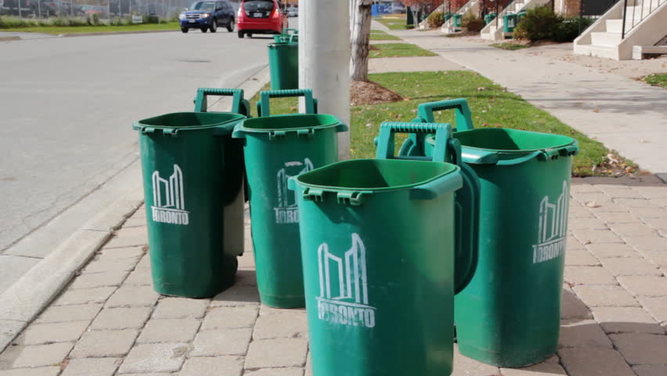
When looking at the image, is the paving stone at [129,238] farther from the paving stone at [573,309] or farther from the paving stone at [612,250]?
the paving stone at [612,250]

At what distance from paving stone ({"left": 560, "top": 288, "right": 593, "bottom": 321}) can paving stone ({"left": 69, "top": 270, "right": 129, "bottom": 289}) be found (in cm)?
267

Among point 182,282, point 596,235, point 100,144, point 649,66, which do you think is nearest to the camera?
point 182,282

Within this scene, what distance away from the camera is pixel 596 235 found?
19.1 feet

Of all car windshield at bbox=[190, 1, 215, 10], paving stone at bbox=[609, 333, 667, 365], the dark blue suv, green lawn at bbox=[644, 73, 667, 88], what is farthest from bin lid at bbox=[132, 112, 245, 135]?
car windshield at bbox=[190, 1, 215, 10]

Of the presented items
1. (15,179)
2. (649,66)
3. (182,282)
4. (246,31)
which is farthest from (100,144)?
(246,31)

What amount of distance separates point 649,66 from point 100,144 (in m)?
11.6

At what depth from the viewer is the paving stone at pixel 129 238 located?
586 cm

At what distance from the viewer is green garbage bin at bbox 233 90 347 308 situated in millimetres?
4305

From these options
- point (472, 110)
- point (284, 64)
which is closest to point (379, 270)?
point (472, 110)

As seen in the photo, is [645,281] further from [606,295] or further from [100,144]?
[100,144]

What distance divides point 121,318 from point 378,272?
2090mm

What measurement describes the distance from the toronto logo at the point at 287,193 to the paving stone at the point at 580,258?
1.93 meters

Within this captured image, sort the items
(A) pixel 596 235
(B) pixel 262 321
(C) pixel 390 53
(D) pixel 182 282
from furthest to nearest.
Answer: (C) pixel 390 53 → (A) pixel 596 235 → (D) pixel 182 282 → (B) pixel 262 321

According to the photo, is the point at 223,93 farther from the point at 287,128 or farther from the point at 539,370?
the point at 539,370
